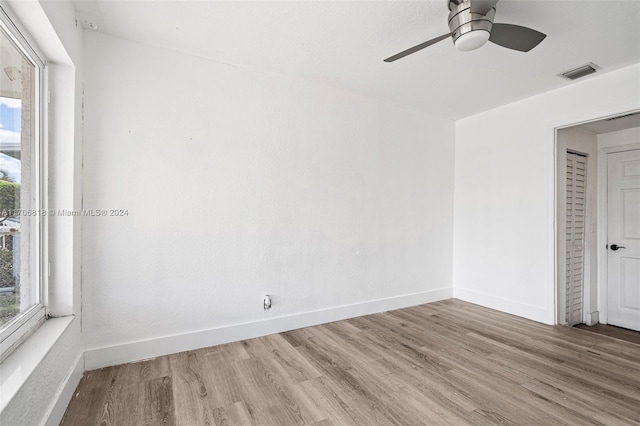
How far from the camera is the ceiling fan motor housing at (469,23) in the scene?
174cm

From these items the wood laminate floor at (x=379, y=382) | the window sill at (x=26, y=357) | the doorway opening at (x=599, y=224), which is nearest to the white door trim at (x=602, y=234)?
the doorway opening at (x=599, y=224)

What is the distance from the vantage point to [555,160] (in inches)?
128

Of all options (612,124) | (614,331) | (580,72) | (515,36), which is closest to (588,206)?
(612,124)

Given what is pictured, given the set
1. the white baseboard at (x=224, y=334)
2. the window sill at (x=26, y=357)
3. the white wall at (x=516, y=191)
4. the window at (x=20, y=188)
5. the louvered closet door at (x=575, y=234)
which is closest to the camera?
the window sill at (x=26, y=357)

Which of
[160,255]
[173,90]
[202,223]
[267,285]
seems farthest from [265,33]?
[267,285]

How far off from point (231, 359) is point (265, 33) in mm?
2550

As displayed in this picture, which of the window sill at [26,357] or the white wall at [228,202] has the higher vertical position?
the white wall at [228,202]

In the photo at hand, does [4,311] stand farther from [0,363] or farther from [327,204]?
A: [327,204]

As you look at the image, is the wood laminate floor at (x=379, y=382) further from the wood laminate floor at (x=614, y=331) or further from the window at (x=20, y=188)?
the wood laminate floor at (x=614, y=331)

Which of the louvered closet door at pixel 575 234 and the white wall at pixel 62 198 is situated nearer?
the white wall at pixel 62 198

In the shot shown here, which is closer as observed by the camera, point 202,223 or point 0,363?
point 0,363

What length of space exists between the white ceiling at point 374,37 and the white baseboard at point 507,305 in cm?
242

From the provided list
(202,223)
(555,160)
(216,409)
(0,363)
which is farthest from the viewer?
(555,160)

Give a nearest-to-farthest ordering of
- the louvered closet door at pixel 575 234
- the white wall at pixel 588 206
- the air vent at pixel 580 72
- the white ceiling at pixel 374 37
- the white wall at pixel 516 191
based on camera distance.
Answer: the white ceiling at pixel 374 37
the air vent at pixel 580 72
the white wall at pixel 516 191
the white wall at pixel 588 206
the louvered closet door at pixel 575 234
